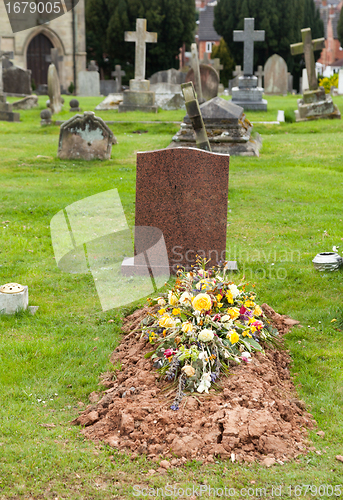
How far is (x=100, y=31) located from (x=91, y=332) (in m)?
38.9

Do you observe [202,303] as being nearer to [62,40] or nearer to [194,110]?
[194,110]

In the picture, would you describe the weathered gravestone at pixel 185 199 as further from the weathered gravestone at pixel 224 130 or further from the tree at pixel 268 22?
the tree at pixel 268 22

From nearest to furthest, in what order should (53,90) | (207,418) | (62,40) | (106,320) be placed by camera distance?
1. (207,418)
2. (106,320)
3. (53,90)
4. (62,40)

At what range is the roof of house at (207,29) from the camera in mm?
65312

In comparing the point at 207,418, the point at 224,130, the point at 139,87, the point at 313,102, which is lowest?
the point at 207,418

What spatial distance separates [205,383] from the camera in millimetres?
3564

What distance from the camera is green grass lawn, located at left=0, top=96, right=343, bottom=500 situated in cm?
295

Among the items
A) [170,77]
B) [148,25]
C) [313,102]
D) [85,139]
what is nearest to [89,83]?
[170,77]

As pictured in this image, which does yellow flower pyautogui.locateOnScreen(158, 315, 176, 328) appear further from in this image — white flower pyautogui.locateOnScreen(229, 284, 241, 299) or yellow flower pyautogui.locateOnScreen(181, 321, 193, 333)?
white flower pyautogui.locateOnScreen(229, 284, 241, 299)

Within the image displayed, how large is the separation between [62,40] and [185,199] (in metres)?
33.8

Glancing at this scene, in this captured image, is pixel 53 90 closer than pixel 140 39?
No

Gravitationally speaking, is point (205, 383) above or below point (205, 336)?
below

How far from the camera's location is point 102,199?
9.12 m

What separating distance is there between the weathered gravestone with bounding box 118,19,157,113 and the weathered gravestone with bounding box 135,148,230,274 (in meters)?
14.2
